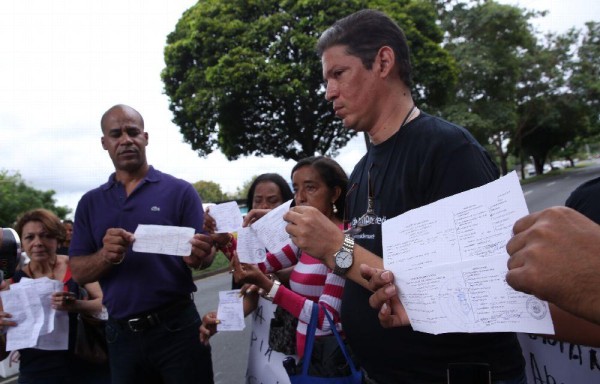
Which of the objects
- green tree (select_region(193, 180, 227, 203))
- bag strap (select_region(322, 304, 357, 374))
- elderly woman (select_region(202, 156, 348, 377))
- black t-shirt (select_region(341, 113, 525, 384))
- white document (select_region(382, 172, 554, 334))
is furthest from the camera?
green tree (select_region(193, 180, 227, 203))

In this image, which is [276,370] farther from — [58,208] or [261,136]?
[58,208]

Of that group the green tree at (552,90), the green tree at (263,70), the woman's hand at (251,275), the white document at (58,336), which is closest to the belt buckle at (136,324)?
the woman's hand at (251,275)

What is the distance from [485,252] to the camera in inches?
40.1

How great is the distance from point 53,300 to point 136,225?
85 cm

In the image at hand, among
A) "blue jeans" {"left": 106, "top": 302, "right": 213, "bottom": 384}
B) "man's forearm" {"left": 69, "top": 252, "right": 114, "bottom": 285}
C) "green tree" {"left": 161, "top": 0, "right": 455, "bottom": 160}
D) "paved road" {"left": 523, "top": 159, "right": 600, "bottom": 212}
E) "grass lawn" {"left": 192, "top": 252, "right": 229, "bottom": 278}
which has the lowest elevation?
"grass lawn" {"left": 192, "top": 252, "right": 229, "bottom": 278}

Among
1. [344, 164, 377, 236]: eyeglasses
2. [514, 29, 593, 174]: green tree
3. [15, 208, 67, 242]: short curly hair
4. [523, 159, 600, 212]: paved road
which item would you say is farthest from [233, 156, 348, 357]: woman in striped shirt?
[514, 29, 593, 174]: green tree

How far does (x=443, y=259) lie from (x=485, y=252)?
0.38ft

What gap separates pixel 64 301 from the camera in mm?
2881

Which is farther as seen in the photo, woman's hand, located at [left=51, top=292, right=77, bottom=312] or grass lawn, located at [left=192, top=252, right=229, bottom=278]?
grass lawn, located at [left=192, top=252, right=229, bottom=278]

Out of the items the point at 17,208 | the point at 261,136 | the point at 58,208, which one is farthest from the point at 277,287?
the point at 58,208

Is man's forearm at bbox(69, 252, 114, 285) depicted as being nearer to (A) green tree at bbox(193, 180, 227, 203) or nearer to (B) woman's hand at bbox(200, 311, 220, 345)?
(B) woman's hand at bbox(200, 311, 220, 345)

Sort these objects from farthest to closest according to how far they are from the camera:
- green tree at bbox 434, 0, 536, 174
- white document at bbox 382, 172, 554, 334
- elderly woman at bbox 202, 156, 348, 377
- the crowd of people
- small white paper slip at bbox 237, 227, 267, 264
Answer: green tree at bbox 434, 0, 536, 174 → small white paper slip at bbox 237, 227, 267, 264 → elderly woman at bbox 202, 156, 348, 377 → the crowd of people → white document at bbox 382, 172, 554, 334

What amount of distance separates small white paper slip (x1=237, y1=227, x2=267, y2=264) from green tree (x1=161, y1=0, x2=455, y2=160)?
474 inches

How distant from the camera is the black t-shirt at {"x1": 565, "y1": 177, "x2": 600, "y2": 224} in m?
1.25
